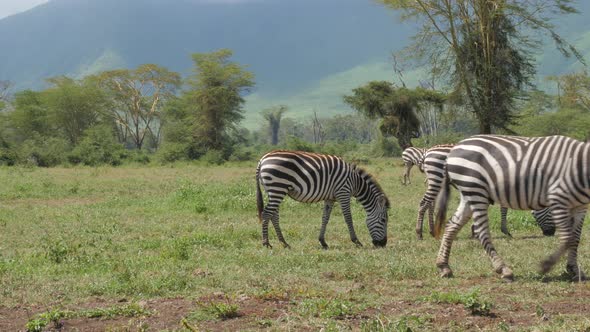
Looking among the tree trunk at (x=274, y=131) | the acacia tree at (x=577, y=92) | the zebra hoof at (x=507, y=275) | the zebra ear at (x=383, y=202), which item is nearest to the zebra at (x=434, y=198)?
the zebra ear at (x=383, y=202)

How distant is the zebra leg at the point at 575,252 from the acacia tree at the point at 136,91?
70.9 m

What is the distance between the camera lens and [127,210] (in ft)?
54.5

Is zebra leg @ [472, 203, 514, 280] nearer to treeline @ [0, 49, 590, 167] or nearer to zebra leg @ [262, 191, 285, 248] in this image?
zebra leg @ [262, 191, 285, 248]

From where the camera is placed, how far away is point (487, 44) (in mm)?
18531

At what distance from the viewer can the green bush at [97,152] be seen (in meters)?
45.3

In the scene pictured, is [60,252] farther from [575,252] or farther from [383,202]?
[575,252]

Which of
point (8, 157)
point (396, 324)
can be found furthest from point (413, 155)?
point (8, 157)

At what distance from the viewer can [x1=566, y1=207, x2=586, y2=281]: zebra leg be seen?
7.75 metres

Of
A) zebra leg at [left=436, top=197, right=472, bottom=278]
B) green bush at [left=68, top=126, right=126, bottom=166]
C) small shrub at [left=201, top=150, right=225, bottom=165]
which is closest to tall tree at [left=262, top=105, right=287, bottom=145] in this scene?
small shrub at [left=201, top=150, right=225, bottom=165]

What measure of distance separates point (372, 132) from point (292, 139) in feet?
265

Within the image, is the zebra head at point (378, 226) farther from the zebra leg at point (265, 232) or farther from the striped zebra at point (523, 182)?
the striped zebra at point (523, 182)

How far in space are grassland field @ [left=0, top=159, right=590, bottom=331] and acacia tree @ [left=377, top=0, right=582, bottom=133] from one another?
5.00 metres

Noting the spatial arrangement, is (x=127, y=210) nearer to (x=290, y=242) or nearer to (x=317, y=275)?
(x=290, y=242)

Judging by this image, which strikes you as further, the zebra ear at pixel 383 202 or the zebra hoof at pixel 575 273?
the zebra ear at pixel 383 202
